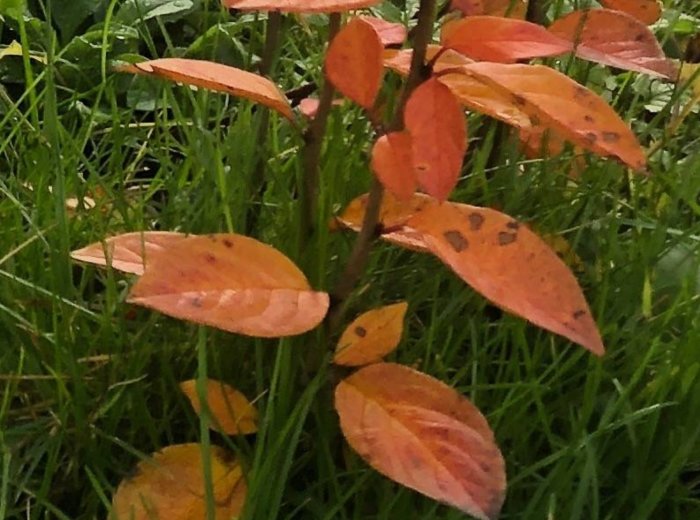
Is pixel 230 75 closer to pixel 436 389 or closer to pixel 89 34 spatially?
pixel 436 389

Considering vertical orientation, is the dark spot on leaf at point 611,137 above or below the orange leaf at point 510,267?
above

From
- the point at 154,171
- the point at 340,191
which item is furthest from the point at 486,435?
the point at 154,171

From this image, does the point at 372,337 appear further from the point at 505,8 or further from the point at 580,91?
the point at 505,8

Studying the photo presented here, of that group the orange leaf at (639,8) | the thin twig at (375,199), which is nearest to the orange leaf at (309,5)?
the thin twig at (375,199)

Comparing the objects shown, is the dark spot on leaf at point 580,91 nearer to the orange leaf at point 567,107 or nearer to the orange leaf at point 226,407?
the orange leaf at point 567,107

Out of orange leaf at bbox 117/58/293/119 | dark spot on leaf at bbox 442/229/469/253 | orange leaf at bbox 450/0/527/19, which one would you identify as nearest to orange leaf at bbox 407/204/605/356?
dark spot on leaf at bbox 442/229/469/253

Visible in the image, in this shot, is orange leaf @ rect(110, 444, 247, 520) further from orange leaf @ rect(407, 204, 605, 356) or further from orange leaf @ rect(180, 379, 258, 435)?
orange leaf @ rect(407, 204, 605, 356)
